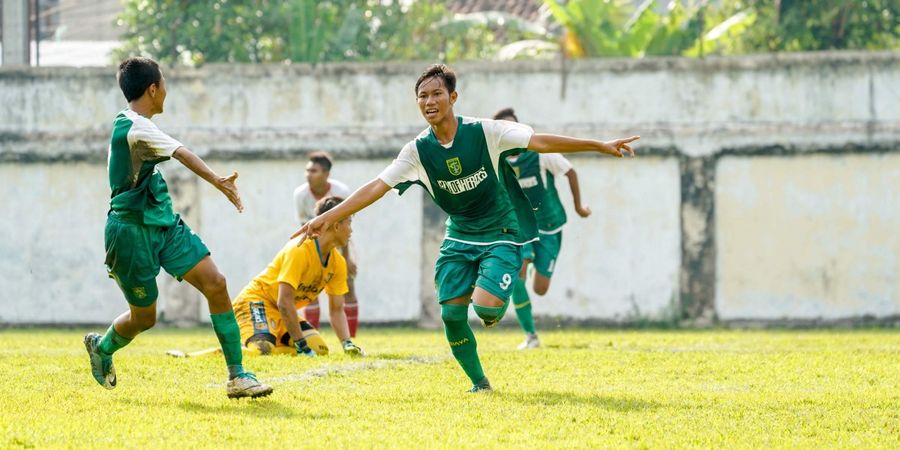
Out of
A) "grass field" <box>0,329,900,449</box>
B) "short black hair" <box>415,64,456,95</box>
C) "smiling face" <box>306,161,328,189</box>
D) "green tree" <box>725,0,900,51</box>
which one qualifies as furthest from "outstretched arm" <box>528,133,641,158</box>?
"green tree" <box>725,0,900,51</box>

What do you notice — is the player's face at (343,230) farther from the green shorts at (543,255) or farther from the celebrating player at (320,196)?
the green shorts at (543,255)

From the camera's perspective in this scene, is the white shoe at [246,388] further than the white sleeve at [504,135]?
No

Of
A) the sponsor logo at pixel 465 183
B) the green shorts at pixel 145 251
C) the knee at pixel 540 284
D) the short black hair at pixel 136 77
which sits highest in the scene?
the short black hair at pixel 136 77

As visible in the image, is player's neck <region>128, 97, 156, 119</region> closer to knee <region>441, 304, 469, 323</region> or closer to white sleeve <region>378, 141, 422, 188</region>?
white sleeve <region>378, 141, 422, 188</region>

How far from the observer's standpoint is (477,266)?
8.09 metres

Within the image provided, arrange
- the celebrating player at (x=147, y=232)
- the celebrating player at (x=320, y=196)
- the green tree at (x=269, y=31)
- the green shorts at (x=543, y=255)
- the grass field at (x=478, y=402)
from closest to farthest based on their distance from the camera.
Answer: the grass field at (x=478, y=402) → the celebrating player at (x=147, y=232) → the green shorts at (x=543, y=255) → the celebrating player at (x=320, y=196) → the green tree at (x=269, y=31)

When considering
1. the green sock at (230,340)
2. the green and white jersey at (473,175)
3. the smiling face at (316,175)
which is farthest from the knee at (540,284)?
the green sock at (230,340)

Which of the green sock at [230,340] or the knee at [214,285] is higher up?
the knee at [214,285]

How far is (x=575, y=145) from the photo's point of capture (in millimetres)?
7398

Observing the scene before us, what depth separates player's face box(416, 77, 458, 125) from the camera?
7832 millimetres

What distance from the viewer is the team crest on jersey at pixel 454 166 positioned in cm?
788

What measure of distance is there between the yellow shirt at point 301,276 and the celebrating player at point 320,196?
6.21ft

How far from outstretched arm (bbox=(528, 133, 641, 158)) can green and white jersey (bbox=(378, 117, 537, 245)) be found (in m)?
0.14

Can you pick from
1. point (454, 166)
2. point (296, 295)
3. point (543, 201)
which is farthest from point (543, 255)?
point (454, 166)
